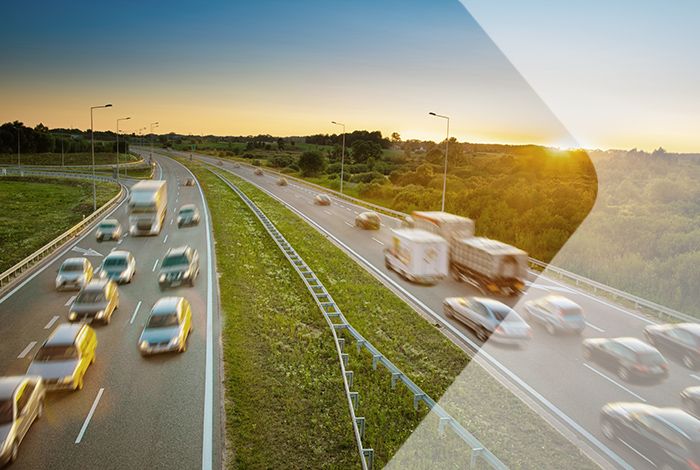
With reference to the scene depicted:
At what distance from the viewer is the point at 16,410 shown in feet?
40.9

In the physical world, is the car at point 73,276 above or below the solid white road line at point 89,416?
above

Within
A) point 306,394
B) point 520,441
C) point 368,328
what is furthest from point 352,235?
point 520,441

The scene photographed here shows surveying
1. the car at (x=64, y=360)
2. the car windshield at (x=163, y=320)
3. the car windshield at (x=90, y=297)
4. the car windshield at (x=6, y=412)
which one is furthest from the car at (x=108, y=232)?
the car windshield at (x=6, y=412)

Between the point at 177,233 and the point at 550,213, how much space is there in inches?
1202

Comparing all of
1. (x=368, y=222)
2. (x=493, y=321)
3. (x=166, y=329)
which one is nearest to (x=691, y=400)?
(x=493, y=321)

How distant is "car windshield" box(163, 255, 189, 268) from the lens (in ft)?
85.9

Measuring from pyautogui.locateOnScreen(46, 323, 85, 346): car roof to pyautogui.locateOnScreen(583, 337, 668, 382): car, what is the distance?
18.2m

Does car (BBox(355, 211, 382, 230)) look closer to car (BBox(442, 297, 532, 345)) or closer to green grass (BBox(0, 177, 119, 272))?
car (BBox(442, 297, 532, 345))

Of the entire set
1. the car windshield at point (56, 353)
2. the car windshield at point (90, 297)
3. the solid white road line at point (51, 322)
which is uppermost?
the car windshield at point (90, 297)

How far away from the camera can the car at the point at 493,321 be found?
19.2 meters

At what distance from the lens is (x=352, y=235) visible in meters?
40.8

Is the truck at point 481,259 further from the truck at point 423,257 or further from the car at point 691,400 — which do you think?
the car at point 691,400

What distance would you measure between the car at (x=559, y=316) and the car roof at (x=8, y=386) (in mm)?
18787

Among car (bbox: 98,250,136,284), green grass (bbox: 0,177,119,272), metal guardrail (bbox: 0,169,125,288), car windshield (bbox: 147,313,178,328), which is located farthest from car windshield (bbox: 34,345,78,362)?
green grass (bbox: 0,177,119,272)
